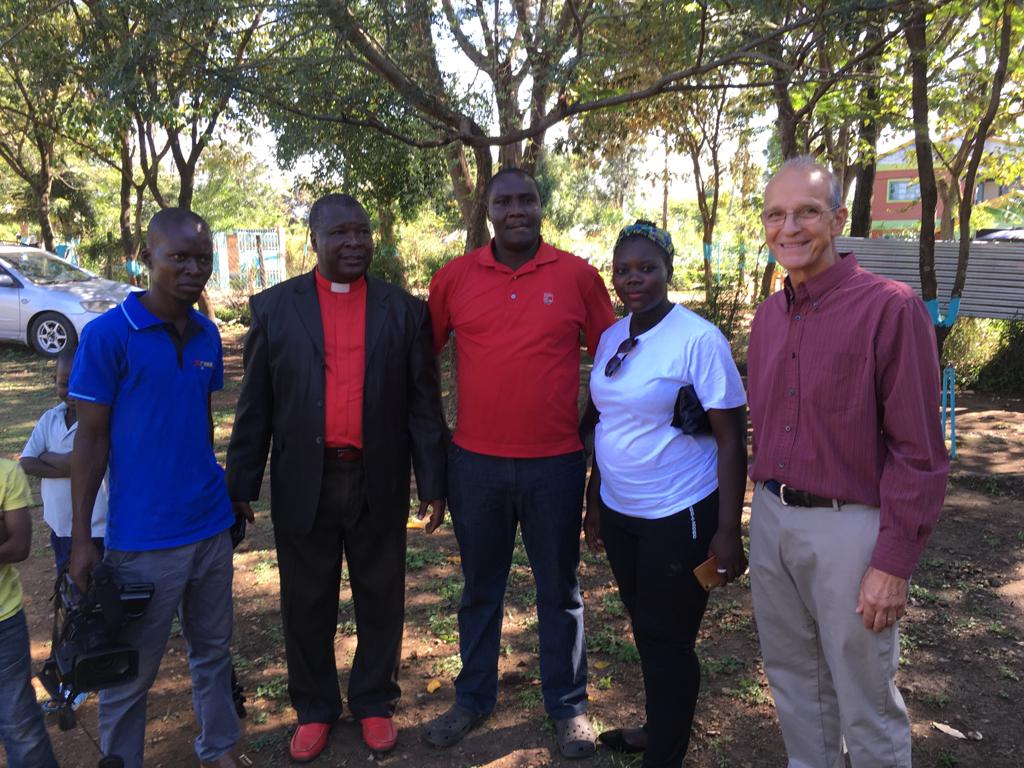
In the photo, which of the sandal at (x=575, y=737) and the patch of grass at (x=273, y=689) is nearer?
the sandal at (x=575, y=737)

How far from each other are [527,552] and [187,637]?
1.25 m

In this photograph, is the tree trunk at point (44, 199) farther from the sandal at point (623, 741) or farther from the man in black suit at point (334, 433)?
the sandal at point (623, 741)

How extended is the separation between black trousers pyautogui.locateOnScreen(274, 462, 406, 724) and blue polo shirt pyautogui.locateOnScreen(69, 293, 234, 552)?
0.47 meters

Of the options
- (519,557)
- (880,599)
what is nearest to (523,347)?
(880,599)

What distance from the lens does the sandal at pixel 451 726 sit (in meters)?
3.13

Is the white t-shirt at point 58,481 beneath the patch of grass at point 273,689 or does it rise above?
above

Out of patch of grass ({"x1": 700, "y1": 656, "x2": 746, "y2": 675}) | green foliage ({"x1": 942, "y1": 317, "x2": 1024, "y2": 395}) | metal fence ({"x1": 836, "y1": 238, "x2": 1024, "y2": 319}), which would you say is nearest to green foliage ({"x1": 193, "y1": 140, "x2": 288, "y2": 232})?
metal fence ({"x1": 836, "y1": 238, "x2": 1024, "y2": 319})

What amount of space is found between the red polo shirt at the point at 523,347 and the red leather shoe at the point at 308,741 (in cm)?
126

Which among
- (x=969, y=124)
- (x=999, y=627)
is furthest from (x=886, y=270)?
(x=999, y=627)

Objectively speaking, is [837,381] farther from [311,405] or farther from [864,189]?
[864,189]

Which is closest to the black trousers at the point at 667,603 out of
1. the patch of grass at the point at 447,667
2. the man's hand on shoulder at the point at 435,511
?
the man's hand on shoulder at the point at 435,511

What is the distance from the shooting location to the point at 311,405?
2881mm

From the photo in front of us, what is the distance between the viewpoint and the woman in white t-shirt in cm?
254

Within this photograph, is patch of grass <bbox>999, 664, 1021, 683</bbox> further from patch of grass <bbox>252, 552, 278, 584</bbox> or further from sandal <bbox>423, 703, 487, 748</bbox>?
patch of grass <bbox>252, 552, 278, 584</bbox>
